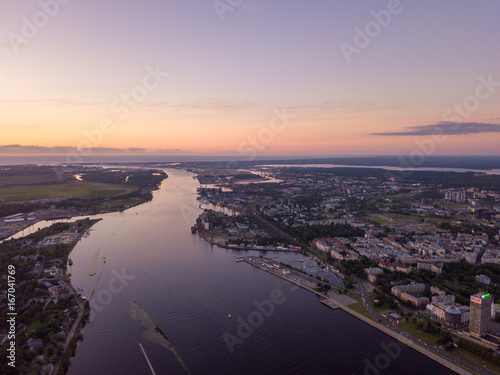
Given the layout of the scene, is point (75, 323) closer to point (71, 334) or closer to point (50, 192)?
point (71, 334)

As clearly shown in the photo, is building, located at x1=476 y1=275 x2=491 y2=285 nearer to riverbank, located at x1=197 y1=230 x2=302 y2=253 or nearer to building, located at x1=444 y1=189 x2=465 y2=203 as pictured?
riverbank, located at x1=197 y1=230 x2=302 y2=253

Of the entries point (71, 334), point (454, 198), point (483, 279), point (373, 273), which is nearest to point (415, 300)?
point (373, 273)

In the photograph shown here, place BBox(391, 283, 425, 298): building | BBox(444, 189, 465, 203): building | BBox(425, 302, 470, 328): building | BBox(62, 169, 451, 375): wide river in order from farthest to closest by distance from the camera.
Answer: BBox(444, 189, 465, 203): building → BBox(391, 283, 425, 298): building → BBox(425, 302, 470, 328): building → BBox(62, 169, 451, 375): wide river

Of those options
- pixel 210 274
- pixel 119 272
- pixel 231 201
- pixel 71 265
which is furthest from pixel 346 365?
pixel 231 201

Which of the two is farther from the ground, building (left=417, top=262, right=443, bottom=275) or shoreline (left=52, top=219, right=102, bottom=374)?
building (left=417, top=262, right=443, bottom=275)

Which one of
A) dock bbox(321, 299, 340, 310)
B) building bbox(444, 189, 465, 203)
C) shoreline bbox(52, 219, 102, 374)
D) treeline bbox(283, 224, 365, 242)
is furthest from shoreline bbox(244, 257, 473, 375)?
building bbox(444, 189, 465, 203)

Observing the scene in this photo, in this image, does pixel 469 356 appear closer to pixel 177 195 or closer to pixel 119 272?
pixel 119 272
